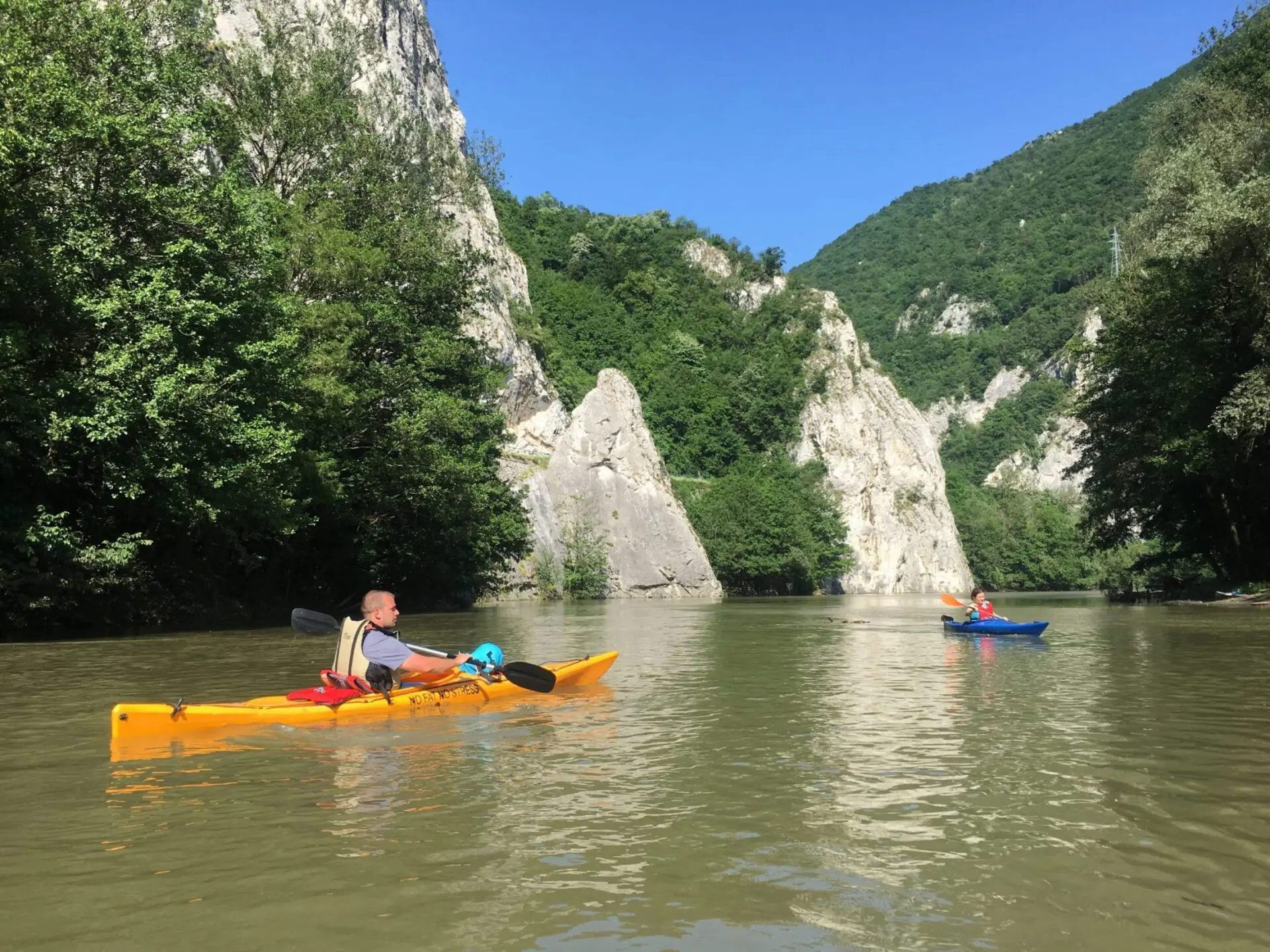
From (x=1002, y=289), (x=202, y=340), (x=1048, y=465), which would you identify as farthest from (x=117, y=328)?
A: (x=1002, y=289)

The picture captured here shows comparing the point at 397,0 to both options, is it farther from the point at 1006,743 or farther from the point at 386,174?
the point at 1006,743

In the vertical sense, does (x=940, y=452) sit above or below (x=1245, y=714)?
above

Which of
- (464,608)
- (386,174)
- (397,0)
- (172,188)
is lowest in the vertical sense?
(464,608)

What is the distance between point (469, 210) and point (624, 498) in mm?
21628

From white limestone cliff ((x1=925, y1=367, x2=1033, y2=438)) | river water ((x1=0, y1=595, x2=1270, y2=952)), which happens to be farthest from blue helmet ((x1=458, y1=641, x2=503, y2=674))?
white limestone cliff ((x1=925, y1=367, x2=1033, y2=438))

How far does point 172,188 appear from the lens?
69.5 feet

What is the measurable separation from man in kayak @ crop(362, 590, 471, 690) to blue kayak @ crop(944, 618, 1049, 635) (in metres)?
13.7

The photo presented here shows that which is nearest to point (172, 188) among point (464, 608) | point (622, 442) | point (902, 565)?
point (464, 608)

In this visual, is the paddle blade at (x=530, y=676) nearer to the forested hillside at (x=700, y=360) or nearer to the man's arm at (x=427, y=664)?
the man's arm at (x=427, y=664)

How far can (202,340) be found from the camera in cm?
2091

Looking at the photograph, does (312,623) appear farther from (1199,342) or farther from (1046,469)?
(1046,469)

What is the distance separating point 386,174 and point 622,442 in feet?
113

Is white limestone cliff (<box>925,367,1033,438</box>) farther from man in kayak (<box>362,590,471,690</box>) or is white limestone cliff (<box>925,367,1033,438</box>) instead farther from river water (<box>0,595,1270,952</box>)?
man in kayak (<box>362,590,471,690</box>)

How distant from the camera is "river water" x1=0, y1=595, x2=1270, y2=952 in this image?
424 cm
